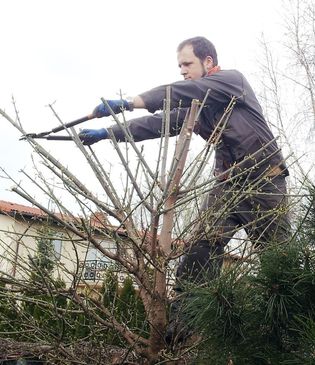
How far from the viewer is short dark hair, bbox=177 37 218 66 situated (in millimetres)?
2877

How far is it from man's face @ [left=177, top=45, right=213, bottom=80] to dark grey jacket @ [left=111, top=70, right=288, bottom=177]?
0.23 meters

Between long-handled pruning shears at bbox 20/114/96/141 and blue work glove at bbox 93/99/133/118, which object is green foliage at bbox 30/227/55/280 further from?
blue work glove at bbox 93/99/133/118

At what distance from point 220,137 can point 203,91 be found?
24 centimetres

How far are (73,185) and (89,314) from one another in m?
0.54

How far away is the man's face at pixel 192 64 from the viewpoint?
2.89 metres

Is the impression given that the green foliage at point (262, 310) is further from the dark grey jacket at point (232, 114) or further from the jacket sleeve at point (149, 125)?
the jacket sleeve at point (149, 125)

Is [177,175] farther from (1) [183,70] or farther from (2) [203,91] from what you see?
(1) [183,70]

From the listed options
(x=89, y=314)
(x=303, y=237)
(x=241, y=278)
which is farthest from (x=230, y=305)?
(x=89, y=314)

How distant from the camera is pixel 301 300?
1396 mm

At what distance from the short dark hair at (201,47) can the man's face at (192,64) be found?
19mm

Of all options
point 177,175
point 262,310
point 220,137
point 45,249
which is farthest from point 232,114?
point 262,310

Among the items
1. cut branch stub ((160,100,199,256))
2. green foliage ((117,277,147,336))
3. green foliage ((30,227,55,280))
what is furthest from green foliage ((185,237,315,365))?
green foliage ((30,227,55,280))

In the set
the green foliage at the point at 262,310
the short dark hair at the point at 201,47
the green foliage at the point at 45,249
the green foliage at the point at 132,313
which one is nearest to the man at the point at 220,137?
the short dark hair at the point at 201,47

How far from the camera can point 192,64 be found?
2.90 metres
